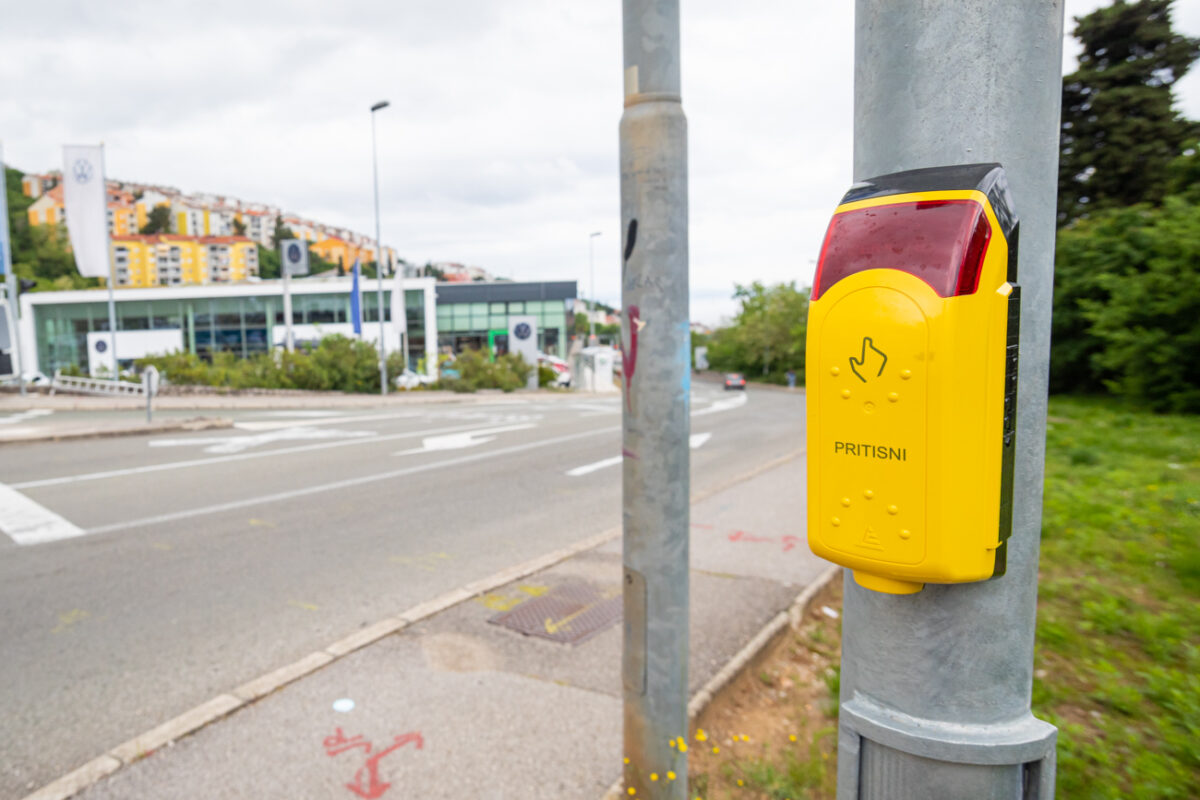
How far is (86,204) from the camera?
21688mm

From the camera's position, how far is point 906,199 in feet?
3.68

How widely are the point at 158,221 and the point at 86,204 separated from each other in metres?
160

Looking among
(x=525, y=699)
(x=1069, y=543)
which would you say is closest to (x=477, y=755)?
(x=525, y=699)

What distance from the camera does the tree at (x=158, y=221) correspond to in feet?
522

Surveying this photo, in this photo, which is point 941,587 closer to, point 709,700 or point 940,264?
point 940,264

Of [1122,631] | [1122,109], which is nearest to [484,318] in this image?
[1122,109]

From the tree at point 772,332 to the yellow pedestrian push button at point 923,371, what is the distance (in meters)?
60.0

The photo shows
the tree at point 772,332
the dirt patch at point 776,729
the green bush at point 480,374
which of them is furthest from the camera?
the tree at point 772,332

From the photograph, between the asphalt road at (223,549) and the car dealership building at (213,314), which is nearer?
the asphalt road at (223,549)

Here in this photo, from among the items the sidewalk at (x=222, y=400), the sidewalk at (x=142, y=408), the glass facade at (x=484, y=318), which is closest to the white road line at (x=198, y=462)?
the sidewalk at (x=142, y=408)

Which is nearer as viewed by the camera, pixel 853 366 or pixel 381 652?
pixel 853 366

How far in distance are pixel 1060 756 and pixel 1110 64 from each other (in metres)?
28.8

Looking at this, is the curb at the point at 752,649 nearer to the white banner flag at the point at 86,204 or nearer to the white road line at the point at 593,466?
the white road line at the point at 593,466

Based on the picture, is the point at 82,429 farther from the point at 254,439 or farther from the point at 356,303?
the point at 356,303
